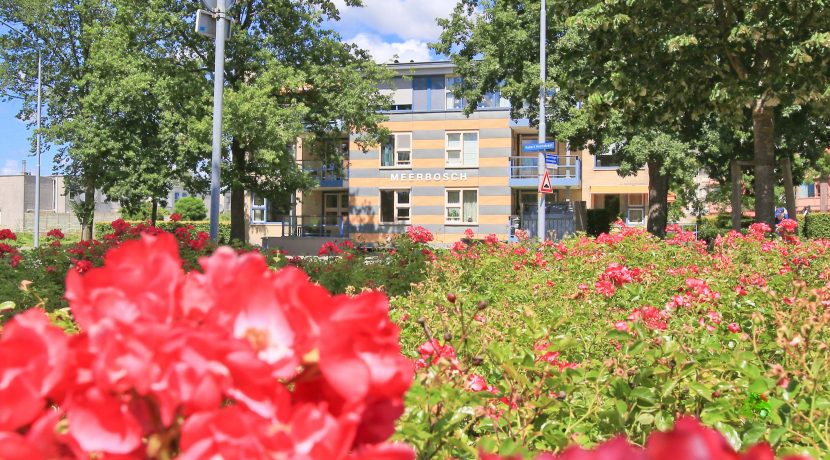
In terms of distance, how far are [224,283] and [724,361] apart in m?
1.99

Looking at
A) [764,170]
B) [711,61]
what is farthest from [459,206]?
[711,61]

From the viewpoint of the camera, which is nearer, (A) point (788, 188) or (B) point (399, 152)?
(A) point (788, 188)

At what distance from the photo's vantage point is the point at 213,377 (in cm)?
73

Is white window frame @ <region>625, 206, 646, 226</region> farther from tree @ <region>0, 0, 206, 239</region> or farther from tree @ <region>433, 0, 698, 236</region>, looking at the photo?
tree @ <region>0, 0, 206, 239</region>

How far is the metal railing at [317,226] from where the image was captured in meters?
34.3

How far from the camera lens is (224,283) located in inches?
33.1

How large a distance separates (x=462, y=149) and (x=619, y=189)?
864 cm

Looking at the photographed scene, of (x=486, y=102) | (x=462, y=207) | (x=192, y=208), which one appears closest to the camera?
(x=486, y=102)

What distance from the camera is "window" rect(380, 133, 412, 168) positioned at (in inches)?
1319

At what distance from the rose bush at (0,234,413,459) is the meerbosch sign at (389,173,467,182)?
1262 inches

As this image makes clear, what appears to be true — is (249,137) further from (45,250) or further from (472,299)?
(472,299)

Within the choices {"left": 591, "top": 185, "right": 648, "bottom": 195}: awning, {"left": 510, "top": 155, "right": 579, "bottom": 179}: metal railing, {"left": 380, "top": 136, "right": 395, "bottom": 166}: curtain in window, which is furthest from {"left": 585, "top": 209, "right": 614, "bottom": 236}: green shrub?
{"left": 380, "top": 136, "right": 395, "bottom": 166}: curtain in window

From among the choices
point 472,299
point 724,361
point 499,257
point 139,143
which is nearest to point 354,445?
point 724,361

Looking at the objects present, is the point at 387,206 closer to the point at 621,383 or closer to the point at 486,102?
the point at 486,102
